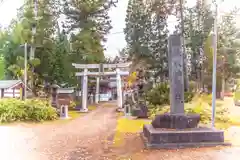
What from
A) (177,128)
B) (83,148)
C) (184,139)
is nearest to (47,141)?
(83,148)

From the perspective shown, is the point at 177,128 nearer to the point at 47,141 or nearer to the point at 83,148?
the point at 83,148

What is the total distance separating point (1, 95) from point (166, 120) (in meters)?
12.4

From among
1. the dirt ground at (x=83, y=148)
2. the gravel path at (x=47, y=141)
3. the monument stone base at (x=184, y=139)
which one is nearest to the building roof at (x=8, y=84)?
the gravel path at (x=47, y=141)

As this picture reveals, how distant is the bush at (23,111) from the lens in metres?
10.3

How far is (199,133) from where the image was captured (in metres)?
6.03

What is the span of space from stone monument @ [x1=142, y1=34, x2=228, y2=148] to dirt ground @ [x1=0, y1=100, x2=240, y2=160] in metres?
0.28

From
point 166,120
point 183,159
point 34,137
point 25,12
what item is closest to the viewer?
point 183,159

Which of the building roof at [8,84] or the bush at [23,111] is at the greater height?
the building roof at [8,84]

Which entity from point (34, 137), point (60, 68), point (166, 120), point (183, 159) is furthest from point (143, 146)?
point (60, 68)

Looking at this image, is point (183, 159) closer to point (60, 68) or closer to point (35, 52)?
point (60, 68)

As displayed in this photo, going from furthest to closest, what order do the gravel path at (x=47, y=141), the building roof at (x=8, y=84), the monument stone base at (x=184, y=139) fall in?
the building roof at (x=8, y=84)
the monument stone base at (x=184, y=139)
the gravel path at (x=47, y=141)

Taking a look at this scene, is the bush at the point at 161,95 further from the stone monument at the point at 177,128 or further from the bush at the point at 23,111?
the stone monument at the point at 177,128

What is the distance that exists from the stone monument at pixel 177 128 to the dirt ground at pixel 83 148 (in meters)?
0.28

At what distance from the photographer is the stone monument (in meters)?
5.97
